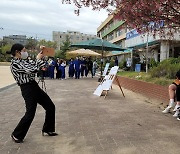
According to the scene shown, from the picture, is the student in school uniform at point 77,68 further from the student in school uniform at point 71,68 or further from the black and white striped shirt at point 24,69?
the black and white striped shirt at point 24,69

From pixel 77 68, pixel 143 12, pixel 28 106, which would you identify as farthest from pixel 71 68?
pixel 28 106

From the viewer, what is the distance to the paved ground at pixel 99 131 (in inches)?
179

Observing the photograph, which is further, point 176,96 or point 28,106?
point 176,96

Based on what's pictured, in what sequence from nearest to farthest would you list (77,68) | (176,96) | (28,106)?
(28,106) → (176,96) → (77,68)

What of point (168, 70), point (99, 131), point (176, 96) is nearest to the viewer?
point (99, 131)

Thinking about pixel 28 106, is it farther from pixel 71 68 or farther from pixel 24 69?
pixel 71 68

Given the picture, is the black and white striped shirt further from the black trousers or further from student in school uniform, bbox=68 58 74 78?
student in school uniform, bbox=68 58 74 78

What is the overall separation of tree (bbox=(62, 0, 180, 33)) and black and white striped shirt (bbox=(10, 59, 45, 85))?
131 inches

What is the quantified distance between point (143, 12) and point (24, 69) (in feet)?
12.9

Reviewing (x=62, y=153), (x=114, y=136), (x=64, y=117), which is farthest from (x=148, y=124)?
(x=62, y=153)

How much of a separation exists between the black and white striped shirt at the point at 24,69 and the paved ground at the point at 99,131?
1104mm

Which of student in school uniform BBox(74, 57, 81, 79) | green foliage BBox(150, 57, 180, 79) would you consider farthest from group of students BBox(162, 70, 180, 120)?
student in school uniform BBox(74, 57, 81, 79)

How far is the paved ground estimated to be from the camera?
14.9 ft

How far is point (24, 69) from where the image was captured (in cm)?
470
